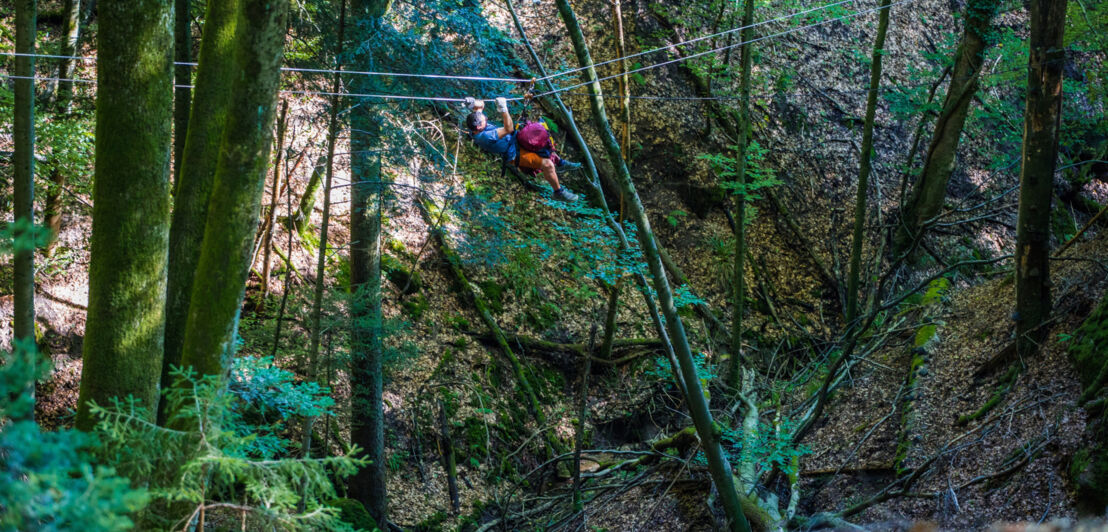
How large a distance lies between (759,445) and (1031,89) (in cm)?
418

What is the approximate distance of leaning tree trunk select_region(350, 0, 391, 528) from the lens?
7.80 m

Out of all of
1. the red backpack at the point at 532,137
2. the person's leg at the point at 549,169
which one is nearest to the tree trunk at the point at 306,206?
the person's leg at the point at 549,169

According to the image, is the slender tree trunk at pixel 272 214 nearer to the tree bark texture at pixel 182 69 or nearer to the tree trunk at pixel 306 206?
the tree trunk at pixel 306 206

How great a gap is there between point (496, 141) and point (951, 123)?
23.3 ft

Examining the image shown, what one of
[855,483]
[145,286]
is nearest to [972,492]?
[855,483]

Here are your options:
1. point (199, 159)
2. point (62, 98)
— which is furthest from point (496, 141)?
point (62, 98)

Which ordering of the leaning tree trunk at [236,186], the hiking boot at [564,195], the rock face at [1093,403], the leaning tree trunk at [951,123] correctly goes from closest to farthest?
the leaning tree trunk at [236,186]
the rock face at [1093,403]
the hiking boot at [564,195]
the leaning tree trunk at [951,123]

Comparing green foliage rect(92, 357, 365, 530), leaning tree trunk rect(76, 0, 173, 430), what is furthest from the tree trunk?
green foliage rect(92, 357, 365, 530)

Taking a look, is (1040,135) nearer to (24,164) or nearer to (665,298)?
(665,298)

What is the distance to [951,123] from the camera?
10.3m

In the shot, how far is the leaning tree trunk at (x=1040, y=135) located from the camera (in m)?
6.46

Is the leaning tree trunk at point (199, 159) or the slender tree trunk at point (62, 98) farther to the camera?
the slender tree trunk at point (62, 98)

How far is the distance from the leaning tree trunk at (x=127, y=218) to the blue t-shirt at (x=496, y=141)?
3.15m

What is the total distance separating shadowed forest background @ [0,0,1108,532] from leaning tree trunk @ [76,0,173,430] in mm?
18
